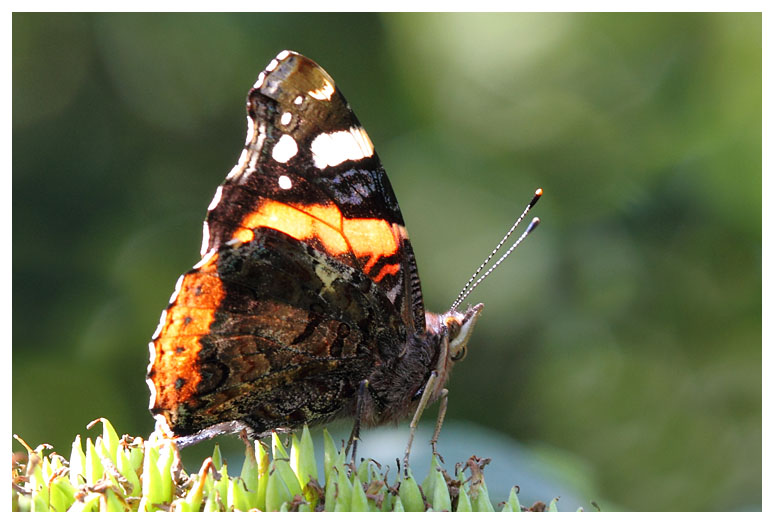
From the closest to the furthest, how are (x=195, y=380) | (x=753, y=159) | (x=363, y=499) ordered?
(x=363, y=499), (x=195, y=380), (x=753, y=159)

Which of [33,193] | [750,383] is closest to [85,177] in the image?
[33,193]

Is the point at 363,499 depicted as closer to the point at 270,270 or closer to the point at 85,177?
the point at 270,270

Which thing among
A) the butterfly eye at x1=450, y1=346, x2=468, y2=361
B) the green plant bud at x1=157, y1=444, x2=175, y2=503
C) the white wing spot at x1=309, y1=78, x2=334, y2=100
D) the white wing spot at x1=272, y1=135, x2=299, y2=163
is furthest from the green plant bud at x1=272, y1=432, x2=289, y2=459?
the white wing spot at x1=309, y1=78, x2=334, y2=100

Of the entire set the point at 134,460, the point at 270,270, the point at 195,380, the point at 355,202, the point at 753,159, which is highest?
the point at 753,159

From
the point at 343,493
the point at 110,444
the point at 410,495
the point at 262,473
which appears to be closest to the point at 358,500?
the point at 343,493

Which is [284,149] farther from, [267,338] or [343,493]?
[343,493]

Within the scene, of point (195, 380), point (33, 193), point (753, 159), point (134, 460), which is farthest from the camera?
point (33, 193)

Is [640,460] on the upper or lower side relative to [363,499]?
upper

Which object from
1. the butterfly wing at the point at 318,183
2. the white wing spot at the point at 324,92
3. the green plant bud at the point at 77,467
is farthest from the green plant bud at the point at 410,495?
the white wing spot at the point at 324,92
